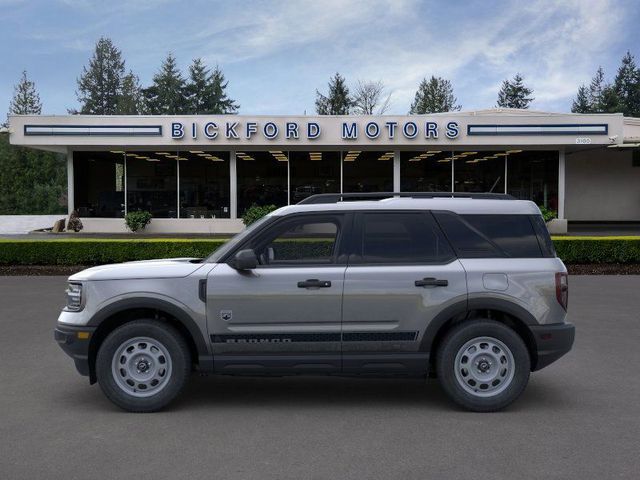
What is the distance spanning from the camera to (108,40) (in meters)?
86.2

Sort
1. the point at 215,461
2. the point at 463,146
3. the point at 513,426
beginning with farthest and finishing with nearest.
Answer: the point at 463,146 → the point at 513,426 → the point at 215,461

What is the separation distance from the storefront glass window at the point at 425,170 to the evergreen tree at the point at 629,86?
195 ft

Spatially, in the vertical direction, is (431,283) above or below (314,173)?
below

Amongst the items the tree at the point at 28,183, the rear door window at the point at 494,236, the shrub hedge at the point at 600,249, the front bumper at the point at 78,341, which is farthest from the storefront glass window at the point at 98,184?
the tree at the point at 28,183

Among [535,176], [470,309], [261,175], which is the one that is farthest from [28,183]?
[470,309]

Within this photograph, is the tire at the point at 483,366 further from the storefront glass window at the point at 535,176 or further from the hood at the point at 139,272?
the storefront glass window at the point at 535,176

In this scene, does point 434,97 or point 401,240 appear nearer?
point 401,240

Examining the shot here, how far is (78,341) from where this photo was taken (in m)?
5.72

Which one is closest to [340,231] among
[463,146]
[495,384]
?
[495,384]

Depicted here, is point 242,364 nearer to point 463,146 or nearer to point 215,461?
point 215,461

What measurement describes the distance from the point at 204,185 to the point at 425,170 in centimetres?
955

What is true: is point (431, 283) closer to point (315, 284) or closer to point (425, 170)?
point (315, 284)

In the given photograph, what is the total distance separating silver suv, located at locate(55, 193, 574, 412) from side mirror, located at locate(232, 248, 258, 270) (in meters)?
0.02

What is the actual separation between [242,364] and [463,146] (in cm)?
2412
